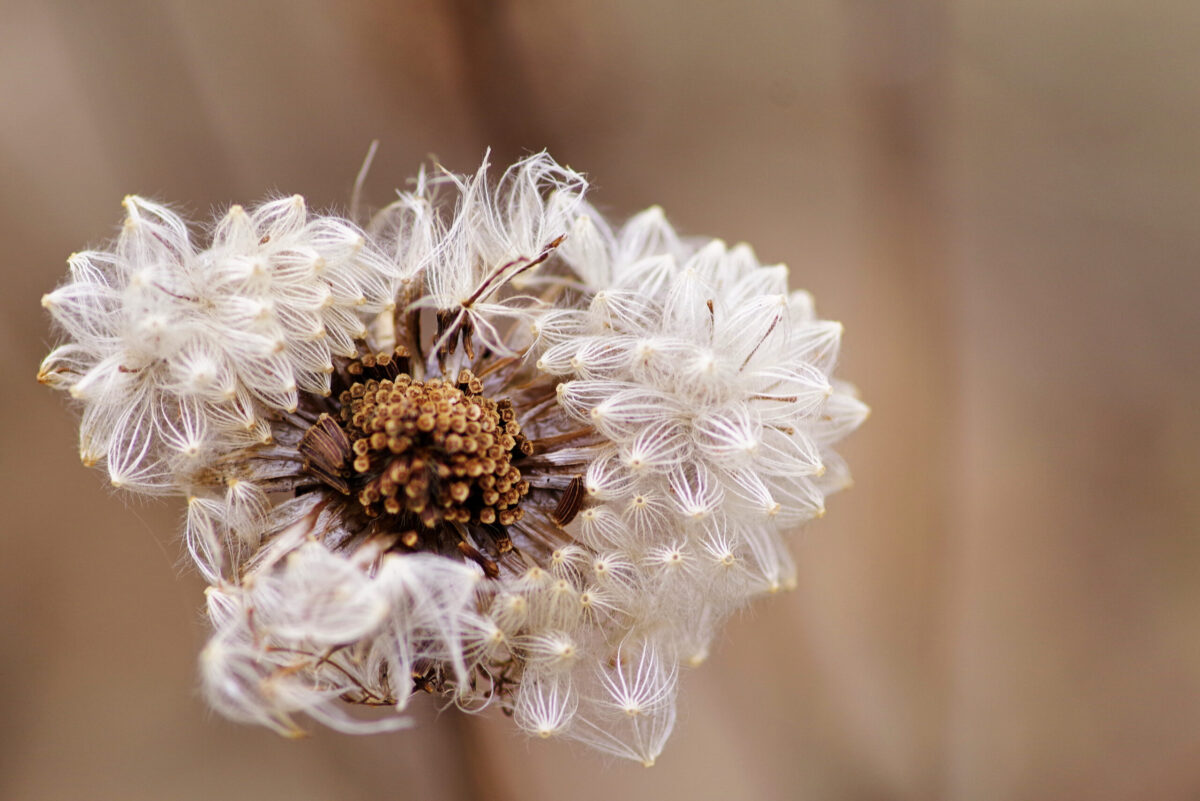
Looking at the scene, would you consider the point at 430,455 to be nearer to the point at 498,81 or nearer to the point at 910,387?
the point at 498,81

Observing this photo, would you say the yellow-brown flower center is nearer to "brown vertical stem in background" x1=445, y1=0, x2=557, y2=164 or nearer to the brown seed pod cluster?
the brown seed pod cluster

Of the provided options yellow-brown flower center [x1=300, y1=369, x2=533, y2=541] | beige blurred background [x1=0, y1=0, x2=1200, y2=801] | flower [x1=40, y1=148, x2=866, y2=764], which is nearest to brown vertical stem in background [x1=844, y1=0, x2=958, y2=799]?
beige blurred background [x1=0, y1=0, x2=1200, y2=801]

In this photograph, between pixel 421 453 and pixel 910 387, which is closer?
pixel 421 453

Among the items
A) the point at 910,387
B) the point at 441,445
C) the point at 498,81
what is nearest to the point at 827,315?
the point at 910,387

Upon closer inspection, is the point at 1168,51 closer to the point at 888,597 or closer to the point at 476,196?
the point at 888,597

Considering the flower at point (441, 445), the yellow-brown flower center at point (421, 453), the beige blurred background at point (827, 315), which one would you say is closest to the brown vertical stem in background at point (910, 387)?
the beige blurred background at point (827, 315)

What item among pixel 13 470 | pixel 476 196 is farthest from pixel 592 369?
pixel 13 470

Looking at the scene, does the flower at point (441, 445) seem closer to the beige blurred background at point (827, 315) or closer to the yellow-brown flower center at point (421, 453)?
the yellow-brown flower center at point (421, 453)
